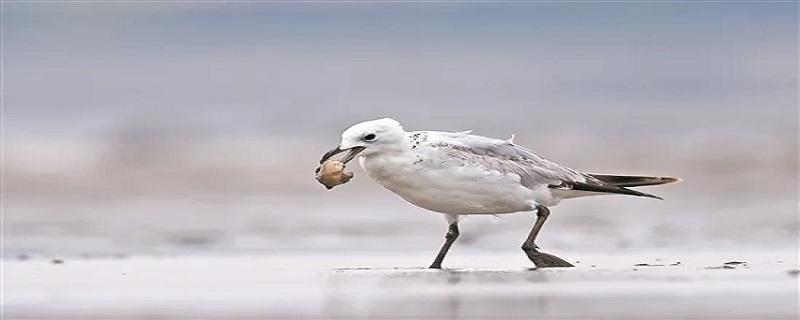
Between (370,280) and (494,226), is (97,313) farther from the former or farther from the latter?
(494,226)

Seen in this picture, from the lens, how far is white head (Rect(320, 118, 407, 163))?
1105 cm

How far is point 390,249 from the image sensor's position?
1316 centimetres

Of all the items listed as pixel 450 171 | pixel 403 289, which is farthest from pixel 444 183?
pixel 403 289

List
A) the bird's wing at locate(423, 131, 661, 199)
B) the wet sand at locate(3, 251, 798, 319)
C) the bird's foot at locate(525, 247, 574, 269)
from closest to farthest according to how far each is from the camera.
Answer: the wet sand at locate(3, 251, 798, 319) → the bird's foot at locate(525, 247, 574, 269) → the bird's wing at locate(423, 131, 661, 199)

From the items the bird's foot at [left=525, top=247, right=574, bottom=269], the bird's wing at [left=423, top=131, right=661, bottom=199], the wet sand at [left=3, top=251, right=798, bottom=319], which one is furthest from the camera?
the bird's wing at [left=423, top=131, right=661, bottom=199]

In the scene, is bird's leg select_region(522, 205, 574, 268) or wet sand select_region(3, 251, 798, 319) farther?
bird's leg select_region(522, 205, 574, 268)

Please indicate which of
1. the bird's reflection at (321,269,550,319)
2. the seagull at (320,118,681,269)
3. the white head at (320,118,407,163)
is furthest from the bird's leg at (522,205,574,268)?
the white head at (320,118,407,163)

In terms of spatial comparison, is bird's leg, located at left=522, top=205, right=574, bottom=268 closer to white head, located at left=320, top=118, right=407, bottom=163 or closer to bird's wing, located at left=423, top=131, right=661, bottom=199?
bird's wing, located at left=423, top=131, right=661, bottom=199

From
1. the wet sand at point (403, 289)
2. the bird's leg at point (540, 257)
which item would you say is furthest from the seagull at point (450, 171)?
the wet sand at point (403, 289)

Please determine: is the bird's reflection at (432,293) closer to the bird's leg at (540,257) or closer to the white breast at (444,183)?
the bird's leg at (540,257)

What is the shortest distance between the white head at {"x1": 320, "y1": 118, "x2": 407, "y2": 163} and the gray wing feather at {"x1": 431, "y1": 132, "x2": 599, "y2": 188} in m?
0.25

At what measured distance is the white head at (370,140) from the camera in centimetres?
1105

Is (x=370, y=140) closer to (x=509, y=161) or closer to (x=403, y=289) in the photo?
(x=509, y=161)

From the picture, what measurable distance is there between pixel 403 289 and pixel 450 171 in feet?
6.03
